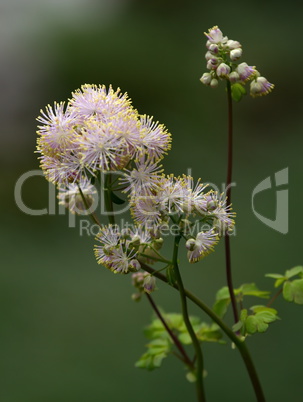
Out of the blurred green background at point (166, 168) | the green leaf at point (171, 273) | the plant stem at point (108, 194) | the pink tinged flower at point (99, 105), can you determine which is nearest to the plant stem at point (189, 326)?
the green leaf at point (171, 273)

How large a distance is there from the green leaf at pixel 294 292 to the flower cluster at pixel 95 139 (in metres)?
0.35

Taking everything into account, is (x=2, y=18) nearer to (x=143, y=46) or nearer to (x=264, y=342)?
(x=143, y=46)

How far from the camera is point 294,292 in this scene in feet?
3.30

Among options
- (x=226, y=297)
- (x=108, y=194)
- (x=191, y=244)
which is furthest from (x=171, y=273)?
(x=226, y=297)

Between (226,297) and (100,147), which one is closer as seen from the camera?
(100,147)

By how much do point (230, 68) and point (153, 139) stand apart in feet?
0.70

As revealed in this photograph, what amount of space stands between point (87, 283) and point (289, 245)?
84 cm

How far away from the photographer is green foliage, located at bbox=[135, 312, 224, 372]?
1107 millimetres

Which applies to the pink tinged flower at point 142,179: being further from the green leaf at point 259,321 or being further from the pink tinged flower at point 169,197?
the green leaf at point 259,321

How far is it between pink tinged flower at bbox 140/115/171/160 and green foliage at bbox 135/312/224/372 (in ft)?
1.36

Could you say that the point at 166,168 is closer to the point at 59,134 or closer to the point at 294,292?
the point at 294,292

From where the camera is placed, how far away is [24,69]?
3.39m

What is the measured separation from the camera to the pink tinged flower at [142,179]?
33.2 inches

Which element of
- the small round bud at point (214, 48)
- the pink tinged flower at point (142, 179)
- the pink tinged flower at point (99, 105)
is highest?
the small round bud at point (214, 48)
